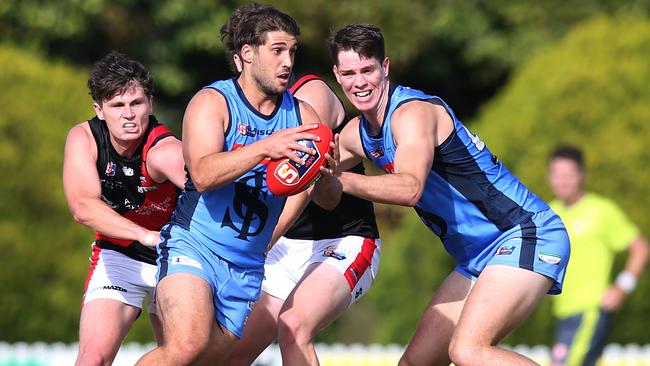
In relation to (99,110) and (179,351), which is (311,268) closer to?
(179,351)

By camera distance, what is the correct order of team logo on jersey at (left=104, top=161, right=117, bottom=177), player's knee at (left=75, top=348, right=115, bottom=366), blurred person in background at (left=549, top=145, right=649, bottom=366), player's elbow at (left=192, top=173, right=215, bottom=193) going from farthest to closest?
blurred person in background at (left=549, top=145, right=649, bottom=366)
team logo on jersey at (left=104, top=161, right=117, bottom=177)
player's knee at (left=75, top=348, right=115, bottom=366)
player's elbow at (left=192, top=173, right=215, bottom=193)

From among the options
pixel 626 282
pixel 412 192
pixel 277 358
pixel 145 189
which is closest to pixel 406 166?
pixel 412 192

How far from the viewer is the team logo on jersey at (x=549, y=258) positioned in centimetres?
675

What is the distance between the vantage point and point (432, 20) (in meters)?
19.8

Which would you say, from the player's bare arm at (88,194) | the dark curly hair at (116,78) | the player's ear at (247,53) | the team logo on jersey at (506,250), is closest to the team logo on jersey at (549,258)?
the team logo on jersey at (506,250)

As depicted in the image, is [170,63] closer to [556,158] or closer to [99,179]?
[556,158]

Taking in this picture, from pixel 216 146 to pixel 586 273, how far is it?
17.0 feet

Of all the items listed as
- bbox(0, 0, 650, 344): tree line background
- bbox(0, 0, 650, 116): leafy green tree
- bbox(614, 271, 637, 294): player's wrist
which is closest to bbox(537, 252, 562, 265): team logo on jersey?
bbox(614, 271, 637, 294): player's wrist

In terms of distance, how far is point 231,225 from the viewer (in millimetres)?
6645

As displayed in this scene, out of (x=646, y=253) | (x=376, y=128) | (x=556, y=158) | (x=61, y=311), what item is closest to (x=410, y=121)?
(x=376, y=128)

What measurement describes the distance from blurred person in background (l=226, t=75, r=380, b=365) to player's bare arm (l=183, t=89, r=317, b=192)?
996 mm

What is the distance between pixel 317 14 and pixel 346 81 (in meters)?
12.6

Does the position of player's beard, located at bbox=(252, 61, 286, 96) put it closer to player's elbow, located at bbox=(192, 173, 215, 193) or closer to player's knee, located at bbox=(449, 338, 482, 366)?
player's elbow, located at bbox=(192, 173, 215, 193)

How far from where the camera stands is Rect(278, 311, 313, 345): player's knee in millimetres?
6906
